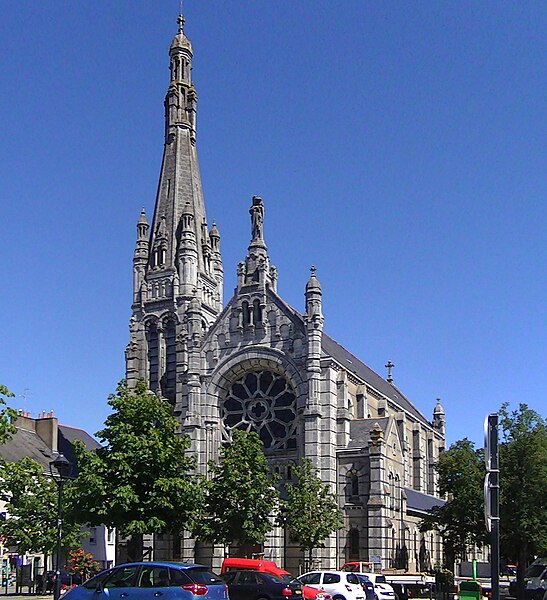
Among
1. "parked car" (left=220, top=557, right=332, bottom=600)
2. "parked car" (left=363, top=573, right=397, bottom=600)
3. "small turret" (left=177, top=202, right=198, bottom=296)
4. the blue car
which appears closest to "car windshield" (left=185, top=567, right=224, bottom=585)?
the blue car

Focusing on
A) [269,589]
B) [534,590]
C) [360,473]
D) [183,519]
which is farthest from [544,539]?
[269,589]

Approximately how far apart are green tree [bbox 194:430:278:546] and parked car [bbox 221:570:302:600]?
19.6 m

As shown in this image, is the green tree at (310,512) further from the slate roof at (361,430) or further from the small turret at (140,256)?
the small turret at (140,256)

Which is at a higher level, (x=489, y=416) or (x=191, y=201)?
(x=191, y=201)

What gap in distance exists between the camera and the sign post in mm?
13805

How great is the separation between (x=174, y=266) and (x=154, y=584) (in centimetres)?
5274

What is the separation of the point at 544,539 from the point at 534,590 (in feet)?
17.4

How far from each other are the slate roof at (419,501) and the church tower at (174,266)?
18867 millimetres

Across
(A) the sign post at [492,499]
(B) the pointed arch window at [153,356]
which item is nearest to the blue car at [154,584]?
(A) the sign post at [492,499]

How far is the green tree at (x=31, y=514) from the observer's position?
50531 millimetres

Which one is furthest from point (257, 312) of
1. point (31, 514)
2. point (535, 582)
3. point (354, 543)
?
point (535, 582)

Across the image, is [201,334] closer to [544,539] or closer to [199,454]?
[199,454]

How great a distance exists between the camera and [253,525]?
5122 cm

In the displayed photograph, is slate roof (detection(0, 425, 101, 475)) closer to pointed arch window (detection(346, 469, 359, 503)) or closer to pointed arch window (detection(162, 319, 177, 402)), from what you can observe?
pointed arch window (detection(162, 319, 177, 402))
